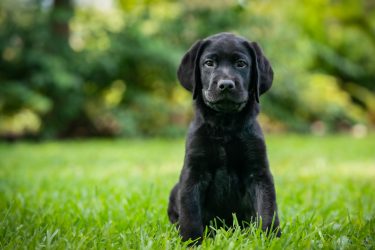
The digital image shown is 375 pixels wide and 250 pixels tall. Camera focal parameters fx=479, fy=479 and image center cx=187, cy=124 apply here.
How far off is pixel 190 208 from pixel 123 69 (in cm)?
989

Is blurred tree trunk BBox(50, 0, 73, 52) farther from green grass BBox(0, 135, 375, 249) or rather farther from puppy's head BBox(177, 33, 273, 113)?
puppy's head BBox(177, 33, 273, 113)

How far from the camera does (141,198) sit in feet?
13.9

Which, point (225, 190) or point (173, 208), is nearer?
point (225, 190)

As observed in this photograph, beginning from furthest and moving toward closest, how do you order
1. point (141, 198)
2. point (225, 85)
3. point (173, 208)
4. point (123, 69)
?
1. point (123, 69)
2. point (141, 198)
3. point (173, 208)
4. point (225, 85)

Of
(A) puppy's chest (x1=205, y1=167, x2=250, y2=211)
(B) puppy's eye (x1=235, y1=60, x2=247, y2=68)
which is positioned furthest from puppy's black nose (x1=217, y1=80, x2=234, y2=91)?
(A) puppy's chest (x1=205, y1=167, x2=250, y2=211)

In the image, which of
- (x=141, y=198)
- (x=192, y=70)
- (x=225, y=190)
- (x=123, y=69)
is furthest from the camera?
(x=123, y=69)

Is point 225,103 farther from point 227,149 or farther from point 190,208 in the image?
point 190,208

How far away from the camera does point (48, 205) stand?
160 inches

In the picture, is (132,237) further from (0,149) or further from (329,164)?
(0,149)

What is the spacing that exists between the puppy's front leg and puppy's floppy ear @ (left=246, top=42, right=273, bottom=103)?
679mm

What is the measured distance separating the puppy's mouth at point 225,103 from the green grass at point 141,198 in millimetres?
725

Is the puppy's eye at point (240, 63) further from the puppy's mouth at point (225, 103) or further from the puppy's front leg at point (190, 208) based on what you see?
the puppy's front leg at point (190, 208)

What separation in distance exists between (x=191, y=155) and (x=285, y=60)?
36.9 feet

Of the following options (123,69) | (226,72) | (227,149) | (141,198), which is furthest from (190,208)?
(123,69)
